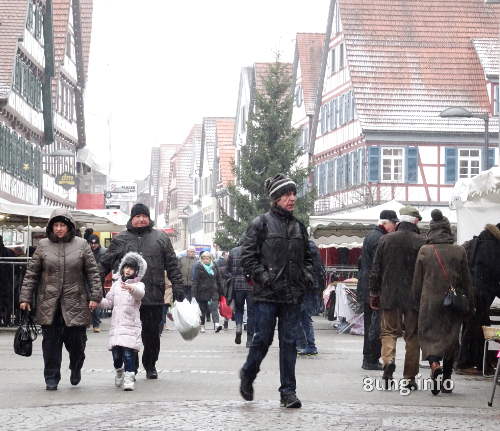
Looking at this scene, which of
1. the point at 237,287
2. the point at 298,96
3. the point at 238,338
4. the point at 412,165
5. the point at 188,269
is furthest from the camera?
the point at 298,96

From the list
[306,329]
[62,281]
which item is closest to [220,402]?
[62,281]

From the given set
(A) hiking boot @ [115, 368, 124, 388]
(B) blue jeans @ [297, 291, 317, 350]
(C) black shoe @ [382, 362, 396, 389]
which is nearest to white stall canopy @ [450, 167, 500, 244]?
(B) blue jeans @ [297, 291, 317, 350]

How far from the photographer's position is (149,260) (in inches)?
554

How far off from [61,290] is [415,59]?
44.5 m

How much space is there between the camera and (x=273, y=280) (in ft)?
37.4

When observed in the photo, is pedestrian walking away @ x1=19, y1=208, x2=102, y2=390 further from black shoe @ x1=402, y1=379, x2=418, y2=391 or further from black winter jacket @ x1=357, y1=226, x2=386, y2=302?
black winter jacket @ x1=357, y1=226, x2=386, y2=302

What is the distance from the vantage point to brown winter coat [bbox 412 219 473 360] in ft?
43.0

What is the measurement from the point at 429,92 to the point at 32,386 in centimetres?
4336

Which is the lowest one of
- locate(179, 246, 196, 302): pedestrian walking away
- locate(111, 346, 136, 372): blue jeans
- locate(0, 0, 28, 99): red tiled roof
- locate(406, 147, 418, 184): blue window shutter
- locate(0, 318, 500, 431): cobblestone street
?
locate(0, 318, 500, 431): cobblestone street

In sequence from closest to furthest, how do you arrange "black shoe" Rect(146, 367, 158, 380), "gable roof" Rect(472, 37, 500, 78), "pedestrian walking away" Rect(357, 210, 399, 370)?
"black shoe" Rect(146, 367, 158, 380) < "pedestrian walking away" Rect(357, 210, 399, 370) < "gable roof" Rect(472, 37, 500, 78)

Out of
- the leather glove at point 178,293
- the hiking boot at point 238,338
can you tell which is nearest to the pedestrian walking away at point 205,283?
the hiking boot at point 238,338

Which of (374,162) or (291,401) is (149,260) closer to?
(291,401)

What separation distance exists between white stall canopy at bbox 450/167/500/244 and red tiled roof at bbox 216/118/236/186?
76783 mm

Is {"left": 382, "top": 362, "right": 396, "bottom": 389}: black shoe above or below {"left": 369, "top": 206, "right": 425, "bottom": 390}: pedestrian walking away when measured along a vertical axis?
below
